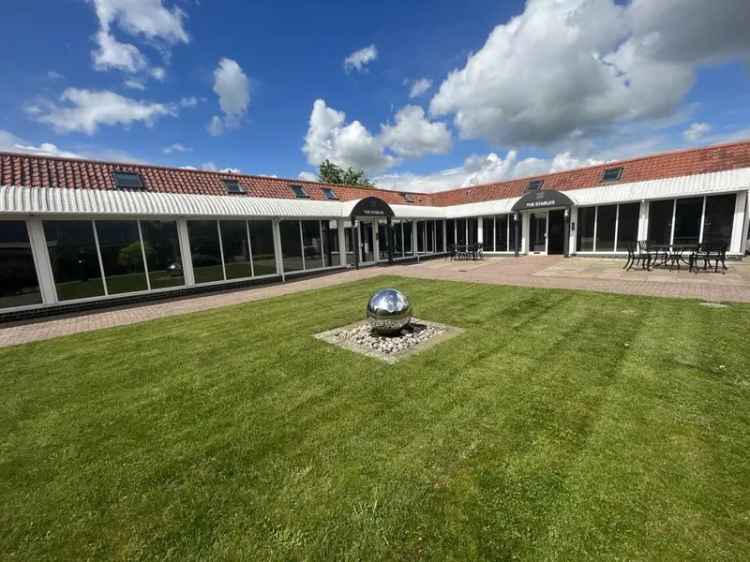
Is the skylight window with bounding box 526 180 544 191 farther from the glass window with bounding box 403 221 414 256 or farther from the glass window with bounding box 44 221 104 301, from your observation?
the glass window with bounding box 44 221 104 301

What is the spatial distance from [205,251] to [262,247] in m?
2.52

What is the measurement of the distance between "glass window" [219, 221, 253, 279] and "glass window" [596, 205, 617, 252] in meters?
19.1

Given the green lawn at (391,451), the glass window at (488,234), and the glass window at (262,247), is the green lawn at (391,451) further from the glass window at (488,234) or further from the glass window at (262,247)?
the glass window at (488,234)

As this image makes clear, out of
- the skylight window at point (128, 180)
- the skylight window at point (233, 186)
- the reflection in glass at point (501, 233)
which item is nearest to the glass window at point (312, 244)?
the skylight window at point (233, 186)

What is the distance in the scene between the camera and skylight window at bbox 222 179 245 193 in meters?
16.6

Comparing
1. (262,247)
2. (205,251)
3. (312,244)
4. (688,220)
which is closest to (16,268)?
(205,251)

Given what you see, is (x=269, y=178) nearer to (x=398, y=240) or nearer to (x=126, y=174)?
(x=126, y=174)

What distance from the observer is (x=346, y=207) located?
60.6 ft

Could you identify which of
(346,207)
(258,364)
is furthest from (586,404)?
(346,207)

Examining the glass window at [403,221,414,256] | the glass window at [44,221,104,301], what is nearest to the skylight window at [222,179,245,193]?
the glass window at [44,221,104,301]

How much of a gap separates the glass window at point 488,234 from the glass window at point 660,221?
29.2ft

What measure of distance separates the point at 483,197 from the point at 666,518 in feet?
83.2

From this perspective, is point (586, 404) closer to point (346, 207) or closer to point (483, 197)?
point (346, 207)

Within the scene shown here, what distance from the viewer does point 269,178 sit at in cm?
1931
